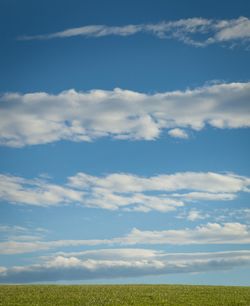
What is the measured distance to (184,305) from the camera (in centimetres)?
4306

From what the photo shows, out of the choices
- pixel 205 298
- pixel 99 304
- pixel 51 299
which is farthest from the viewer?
pixel 205 298

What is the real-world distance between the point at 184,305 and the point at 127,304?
5.06 m

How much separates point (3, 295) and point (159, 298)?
52.0 feet

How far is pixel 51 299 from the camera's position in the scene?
45.8 meters

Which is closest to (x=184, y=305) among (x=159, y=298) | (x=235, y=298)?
(x=159, y=298)

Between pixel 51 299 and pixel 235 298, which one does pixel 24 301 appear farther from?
pixel 235 298

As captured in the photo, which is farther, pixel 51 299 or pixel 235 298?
pixel 235 298

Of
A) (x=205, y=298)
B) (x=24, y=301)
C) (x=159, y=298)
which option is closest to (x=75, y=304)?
(x=24, y=301)

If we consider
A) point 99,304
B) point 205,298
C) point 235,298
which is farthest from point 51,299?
point 235,298

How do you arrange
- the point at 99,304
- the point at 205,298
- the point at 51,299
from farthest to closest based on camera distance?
the point at 205,298
the point at 51,299
the point at 99,304

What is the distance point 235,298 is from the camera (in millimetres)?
49469

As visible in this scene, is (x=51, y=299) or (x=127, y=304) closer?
(x=127, y=304)

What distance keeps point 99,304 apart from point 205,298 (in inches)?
484

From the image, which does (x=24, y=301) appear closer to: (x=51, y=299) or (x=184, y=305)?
(x=51, y=299)
